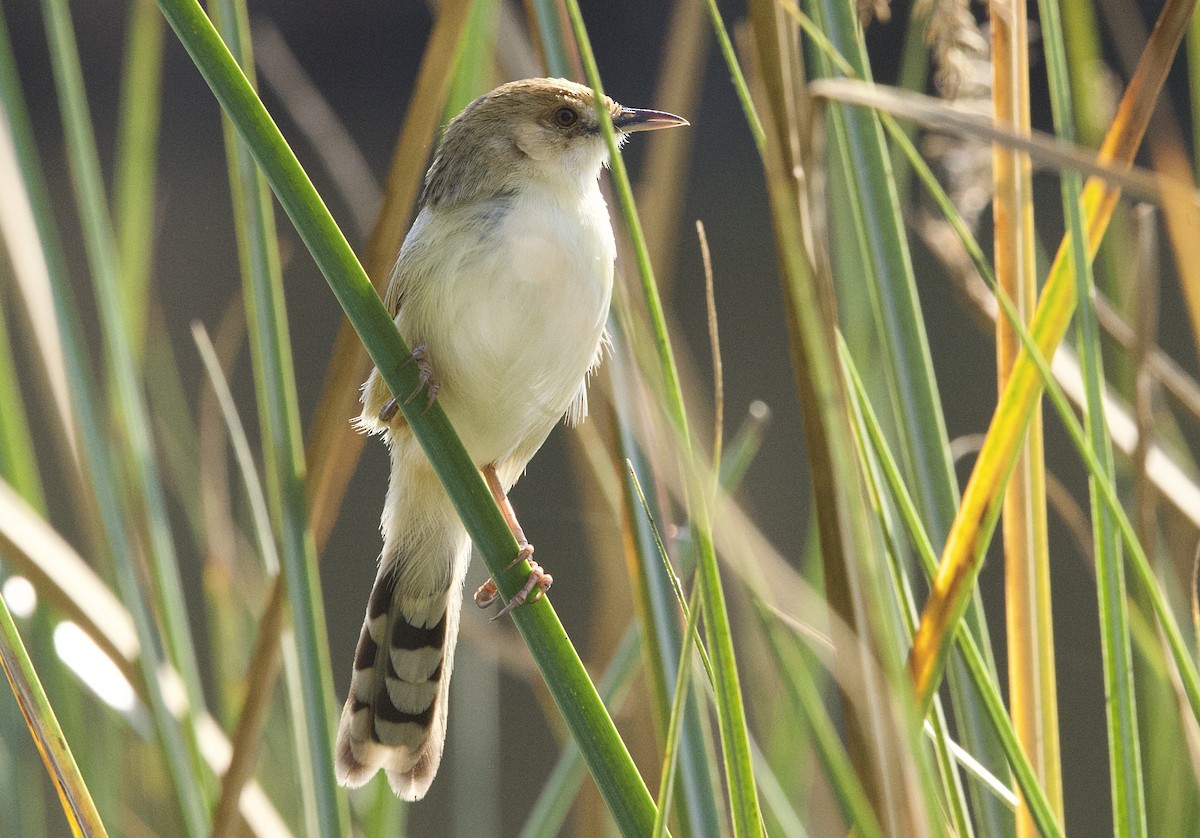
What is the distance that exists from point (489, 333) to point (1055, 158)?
1.05 meters

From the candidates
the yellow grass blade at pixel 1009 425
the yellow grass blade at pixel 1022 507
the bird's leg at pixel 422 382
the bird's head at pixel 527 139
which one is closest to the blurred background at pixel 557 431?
the bird's head at pixel 527 139

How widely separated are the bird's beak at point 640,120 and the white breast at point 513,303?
0.58 feet

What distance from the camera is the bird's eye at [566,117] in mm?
1997

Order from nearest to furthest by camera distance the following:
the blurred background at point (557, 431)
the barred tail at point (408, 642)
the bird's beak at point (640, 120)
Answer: the barred tail at point (408, 642) < the bird's beak at point (640, 120) < the blurred background at point (557, 431)

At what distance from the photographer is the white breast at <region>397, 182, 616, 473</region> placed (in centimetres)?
174

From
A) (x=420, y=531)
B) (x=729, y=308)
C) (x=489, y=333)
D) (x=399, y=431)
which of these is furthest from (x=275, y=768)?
(x=729, y=308)

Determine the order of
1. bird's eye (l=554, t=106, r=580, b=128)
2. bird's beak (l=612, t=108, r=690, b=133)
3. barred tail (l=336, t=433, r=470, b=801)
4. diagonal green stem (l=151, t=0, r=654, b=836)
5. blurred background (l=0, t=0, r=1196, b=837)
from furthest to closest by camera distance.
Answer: blurred background (l=0, t=0, r=1196, b=837), bird's eye (l=554, t=106, r=580, b=128), bird's beak (l=612, t=108, r=690, b=133), barred tail (l=336, t=433, r=470, b=801), diagonal green stem (l=151, t=0, r=654, b=836)

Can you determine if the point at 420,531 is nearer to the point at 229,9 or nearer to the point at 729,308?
the point at 229,9

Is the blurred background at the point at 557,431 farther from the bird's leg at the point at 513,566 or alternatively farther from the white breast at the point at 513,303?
the white breast at the point at 513,303

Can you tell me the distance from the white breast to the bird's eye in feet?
0.63

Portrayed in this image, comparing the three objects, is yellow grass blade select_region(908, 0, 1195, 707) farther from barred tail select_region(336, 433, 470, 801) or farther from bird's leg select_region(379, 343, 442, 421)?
barred tail select_region(336, 433, 470, 801)

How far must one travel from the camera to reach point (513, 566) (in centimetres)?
118

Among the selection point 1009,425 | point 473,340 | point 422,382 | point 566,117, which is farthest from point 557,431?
point 1009,425

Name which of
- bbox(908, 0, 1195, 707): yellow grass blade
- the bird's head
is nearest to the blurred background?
the bird's head
